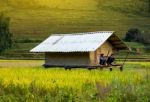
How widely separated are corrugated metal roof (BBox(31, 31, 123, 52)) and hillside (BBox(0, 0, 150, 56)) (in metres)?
43.2

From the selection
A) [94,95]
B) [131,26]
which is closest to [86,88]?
[94,95]

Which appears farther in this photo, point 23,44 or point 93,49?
point 23,44

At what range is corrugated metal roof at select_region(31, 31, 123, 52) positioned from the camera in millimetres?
37656

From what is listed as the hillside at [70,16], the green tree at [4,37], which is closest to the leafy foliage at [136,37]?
the hillside at [70,16]

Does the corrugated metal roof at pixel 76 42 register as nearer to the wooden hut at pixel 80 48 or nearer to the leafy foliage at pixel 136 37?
the wooden hut at pixel 80 48

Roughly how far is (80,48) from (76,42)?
6.89 ft

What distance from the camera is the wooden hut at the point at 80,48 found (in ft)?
125

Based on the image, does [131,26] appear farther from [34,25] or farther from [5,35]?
[5,35]

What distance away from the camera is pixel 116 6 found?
10850 cm

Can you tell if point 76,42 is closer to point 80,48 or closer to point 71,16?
point 80,48

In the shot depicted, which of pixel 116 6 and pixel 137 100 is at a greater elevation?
pixel 116 6

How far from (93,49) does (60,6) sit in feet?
235

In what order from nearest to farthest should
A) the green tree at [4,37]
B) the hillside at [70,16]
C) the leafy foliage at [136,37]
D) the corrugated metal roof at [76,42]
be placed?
the corrugated metal roof at [76,42], the green tree at [4,37], the leafy foliage at [136,37], the hillside at [70,16]

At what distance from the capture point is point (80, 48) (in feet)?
Result: 124
